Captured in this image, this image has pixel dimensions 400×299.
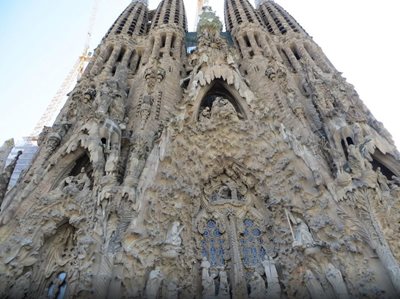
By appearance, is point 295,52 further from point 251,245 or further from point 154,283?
point 154,283

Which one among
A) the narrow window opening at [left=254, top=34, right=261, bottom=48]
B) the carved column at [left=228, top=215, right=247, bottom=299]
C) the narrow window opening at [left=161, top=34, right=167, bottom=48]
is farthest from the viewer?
the narrow window opening at [left=254, top=34, right=261, bottom=48]

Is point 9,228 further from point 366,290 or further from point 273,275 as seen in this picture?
point 366,290

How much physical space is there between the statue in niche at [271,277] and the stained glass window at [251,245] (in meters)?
0.29

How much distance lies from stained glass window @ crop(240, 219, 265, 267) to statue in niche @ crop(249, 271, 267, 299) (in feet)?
1.69

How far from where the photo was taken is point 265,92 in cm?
1227

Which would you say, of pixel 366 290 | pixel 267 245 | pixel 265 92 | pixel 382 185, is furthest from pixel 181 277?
pixel 265 92

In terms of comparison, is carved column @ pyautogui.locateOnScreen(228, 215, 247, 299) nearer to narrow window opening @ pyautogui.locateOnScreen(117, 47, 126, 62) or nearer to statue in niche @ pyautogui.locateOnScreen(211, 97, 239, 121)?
statue in niche @ pyautogui.locateOnScreen(211, 97, 239, 121)

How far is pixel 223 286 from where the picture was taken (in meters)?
7.09

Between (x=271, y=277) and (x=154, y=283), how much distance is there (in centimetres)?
257

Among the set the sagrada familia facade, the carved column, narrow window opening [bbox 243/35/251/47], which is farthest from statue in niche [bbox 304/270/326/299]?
narrow window opening [bbox 243/35/251/47]

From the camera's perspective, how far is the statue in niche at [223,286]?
6980 mm

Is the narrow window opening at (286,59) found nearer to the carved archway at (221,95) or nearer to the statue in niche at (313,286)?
the carved archway at (221,95)

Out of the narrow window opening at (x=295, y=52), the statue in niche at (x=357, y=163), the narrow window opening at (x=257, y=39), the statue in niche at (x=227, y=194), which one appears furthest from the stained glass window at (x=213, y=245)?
the narrow window opening at (x=257, y=39)

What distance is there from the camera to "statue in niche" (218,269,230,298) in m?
Result: 6.98
